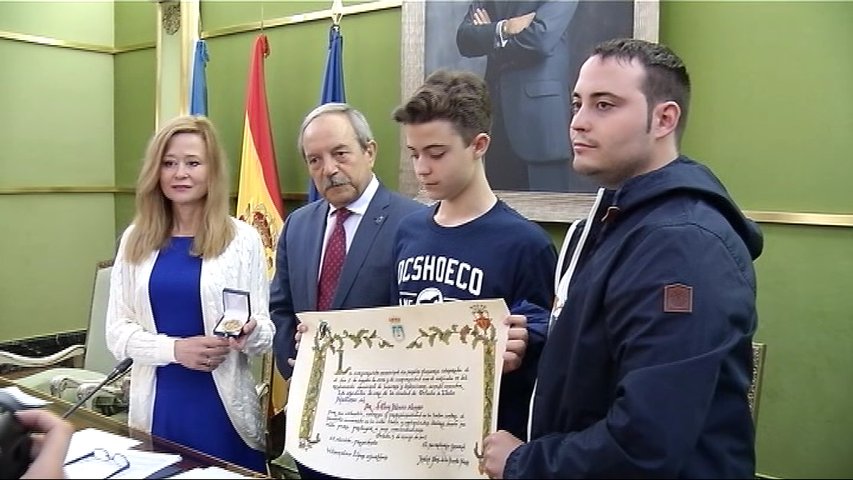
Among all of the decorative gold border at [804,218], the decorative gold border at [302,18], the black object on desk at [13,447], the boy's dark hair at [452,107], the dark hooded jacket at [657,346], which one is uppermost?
the decorative gold border at [302,18]

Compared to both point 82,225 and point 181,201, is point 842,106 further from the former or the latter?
point 82,225

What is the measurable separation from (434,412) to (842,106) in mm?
2105

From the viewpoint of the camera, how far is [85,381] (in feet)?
10.9

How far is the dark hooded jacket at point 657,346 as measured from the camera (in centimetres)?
119

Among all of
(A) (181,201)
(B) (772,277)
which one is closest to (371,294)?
(A) (181,201)

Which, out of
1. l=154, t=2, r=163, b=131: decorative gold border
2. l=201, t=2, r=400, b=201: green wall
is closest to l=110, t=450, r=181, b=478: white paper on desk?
l=201, t=2, r=400, b=201: green wall

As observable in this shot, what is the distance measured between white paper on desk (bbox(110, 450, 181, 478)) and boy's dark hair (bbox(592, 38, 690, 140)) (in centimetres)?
122

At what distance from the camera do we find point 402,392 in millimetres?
1627

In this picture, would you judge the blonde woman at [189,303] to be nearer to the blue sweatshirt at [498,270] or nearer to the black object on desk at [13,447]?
the blue sweatshirt at [498,270]

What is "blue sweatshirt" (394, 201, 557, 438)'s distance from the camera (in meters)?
1.72

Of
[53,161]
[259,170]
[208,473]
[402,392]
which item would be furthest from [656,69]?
[53,161]

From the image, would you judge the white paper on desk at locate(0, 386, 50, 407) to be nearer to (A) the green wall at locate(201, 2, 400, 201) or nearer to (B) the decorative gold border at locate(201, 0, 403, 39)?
(A) the green wall at locate(201, 2, 400, 201)

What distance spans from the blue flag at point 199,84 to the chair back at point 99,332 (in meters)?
1.20

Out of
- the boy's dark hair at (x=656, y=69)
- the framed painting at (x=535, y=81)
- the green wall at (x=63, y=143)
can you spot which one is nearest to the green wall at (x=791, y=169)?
the framed painting at (x=535, y=81)
